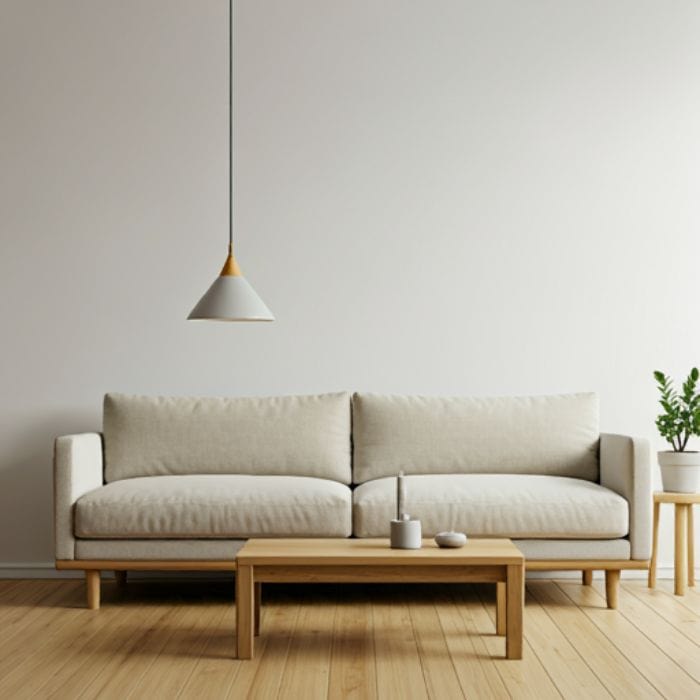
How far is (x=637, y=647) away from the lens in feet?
11.9

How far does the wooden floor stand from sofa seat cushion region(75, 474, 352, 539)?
12.7 inches

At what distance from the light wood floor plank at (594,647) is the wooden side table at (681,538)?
1.67ft

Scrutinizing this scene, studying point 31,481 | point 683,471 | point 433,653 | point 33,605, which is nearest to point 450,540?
point 433,653

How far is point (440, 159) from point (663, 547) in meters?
2.22

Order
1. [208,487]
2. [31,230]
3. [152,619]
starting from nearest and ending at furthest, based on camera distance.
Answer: [152,619], [208,487], [31,230]

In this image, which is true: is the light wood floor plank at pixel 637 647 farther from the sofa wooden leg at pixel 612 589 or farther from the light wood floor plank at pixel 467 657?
the light wood floor plank at pixel 467 657

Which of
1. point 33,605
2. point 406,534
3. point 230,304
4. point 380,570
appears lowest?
point 33,605

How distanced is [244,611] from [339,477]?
1.43 meters

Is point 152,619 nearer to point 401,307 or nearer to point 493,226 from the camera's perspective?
point 401,307

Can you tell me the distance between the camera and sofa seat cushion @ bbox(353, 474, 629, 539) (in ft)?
13.9

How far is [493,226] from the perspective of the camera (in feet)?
17.3

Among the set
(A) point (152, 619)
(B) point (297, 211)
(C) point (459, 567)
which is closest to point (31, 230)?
(B) point (297, 211)

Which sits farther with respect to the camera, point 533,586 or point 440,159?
point 440,159

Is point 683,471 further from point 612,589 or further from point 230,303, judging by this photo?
point 230,303
